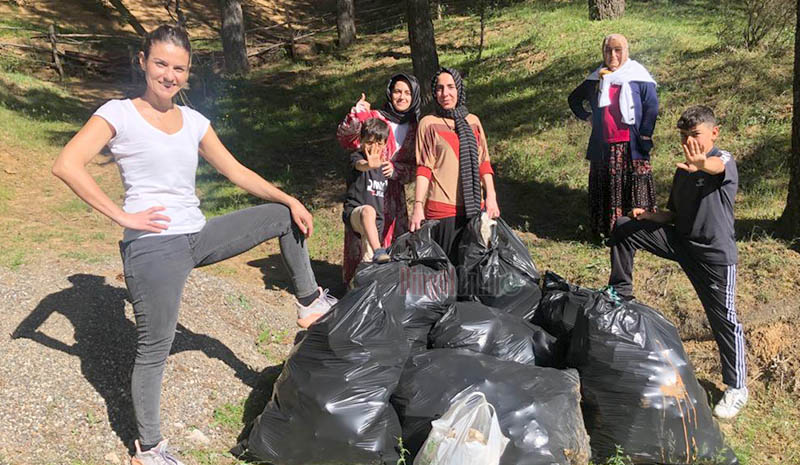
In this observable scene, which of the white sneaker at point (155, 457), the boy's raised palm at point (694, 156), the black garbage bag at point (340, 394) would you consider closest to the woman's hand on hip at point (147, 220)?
the black garbage bag at point (340, 394)

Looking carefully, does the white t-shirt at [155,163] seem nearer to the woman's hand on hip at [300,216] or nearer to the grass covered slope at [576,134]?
the woman's hand on hip at [300,216]

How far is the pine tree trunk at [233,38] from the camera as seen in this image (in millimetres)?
14641

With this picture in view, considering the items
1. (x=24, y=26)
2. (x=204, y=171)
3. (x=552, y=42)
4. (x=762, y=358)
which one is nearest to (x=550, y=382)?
(x=762, y=358)

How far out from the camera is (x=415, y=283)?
3385mm

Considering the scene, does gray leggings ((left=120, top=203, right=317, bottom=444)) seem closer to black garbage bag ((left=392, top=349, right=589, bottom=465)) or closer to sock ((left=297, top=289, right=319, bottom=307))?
sock ((left=297, top=289, right=319, bottom=307))

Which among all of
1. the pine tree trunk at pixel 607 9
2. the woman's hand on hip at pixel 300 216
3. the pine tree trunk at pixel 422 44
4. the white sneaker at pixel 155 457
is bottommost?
the white sneaker at pixel 155 457

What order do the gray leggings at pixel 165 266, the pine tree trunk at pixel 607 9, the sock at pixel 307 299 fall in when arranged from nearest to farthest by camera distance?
the gray leggings at pixel 165 266 < the sock at pixel 307 299 < the pine tree trunk at pixel 607 9

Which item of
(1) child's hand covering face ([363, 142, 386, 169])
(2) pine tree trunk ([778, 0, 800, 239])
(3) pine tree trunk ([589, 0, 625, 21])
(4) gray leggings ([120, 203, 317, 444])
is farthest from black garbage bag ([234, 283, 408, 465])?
(3) pine tree trunk ([589, 0, 625, 21])

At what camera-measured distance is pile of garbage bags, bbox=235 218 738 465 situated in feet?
9.00

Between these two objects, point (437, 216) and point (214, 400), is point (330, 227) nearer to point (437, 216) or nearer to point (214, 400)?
point (437, 216)

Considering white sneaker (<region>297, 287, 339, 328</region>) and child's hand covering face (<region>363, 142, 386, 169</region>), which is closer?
white sneaker (<region>297, 287, 339, 328</region>)

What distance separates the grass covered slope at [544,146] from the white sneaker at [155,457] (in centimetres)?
269

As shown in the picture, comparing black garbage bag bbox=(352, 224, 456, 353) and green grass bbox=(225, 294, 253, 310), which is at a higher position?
black garbage bag bbox=(352, 224, 456, 353)

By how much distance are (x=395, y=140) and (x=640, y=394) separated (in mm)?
2323
